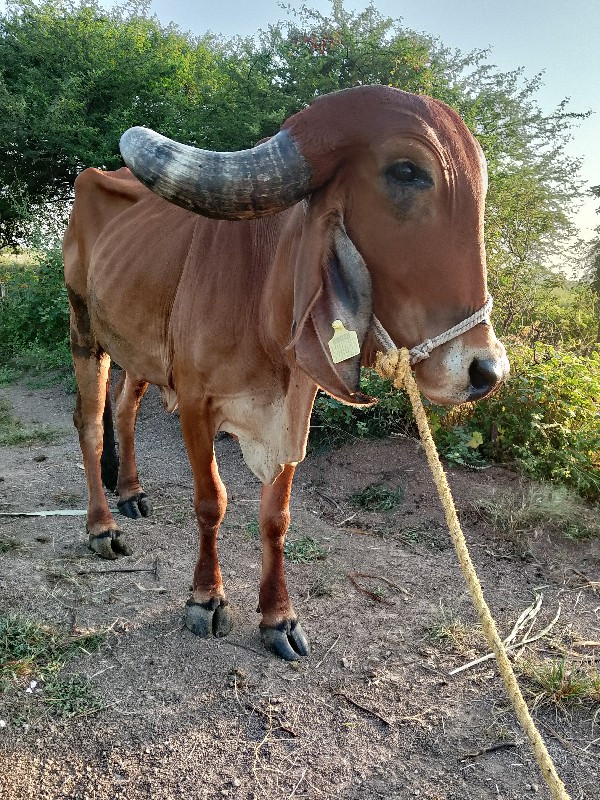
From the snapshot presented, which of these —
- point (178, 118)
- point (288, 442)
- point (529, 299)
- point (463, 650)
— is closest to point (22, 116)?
point (178, 118)

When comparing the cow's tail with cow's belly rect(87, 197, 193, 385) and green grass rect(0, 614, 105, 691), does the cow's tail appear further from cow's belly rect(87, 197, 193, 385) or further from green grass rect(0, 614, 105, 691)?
green grass rect(0, 614, 105, 691)

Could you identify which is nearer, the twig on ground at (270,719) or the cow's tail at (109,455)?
the twig on ground at (270,719)

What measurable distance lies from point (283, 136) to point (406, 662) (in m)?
2.29

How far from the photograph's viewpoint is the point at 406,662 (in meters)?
2.95

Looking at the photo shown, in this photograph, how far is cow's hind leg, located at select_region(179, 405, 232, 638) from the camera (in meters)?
2.97

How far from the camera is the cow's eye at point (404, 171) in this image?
5.93ft

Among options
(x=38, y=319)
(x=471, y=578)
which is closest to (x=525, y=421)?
(x=471, y=578)

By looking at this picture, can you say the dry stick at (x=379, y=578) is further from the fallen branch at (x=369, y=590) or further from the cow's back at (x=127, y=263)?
the cow's back at (x=127, y=263)

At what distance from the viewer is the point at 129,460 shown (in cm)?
459

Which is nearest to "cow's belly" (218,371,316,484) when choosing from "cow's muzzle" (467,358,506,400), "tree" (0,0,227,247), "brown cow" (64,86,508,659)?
"brown cow" (64,86,508,659)

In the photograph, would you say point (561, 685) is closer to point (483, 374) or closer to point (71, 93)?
point (483, 374)

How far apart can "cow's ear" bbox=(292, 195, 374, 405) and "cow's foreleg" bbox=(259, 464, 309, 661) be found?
3.53 ft

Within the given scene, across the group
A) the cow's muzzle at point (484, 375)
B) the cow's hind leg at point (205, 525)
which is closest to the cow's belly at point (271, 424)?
the cow's hind leg at point (205, 525)

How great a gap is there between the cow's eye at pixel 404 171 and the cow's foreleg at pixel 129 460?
10.1 feet
